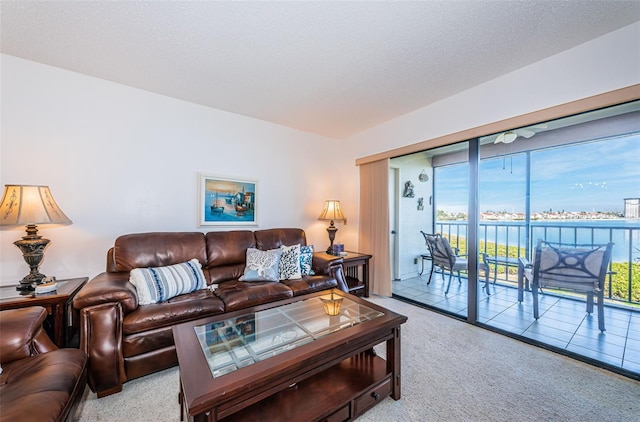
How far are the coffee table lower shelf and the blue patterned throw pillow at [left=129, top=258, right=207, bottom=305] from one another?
1.17m

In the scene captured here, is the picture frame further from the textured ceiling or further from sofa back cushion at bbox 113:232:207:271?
the textured ceiling

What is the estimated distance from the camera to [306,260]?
2994mm

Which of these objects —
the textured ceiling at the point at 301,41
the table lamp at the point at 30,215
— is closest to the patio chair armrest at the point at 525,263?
the textured ceiling at the point at 301,41

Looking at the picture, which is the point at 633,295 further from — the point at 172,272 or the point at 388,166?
the point at 172,272

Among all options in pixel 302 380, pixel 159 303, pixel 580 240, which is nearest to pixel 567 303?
pixel 580 240

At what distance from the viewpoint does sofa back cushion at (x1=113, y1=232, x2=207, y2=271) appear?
2301 millimetres

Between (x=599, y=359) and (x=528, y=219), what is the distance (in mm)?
1196

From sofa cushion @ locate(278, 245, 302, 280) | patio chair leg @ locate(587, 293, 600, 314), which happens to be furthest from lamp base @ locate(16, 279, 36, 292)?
patio chair leg @ locate(587, 293, 600, 314)

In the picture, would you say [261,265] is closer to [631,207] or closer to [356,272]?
[356,272]

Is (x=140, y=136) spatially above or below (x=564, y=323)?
above

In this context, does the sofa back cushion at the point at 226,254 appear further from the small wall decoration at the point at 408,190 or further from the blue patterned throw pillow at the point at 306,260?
the small wall decoration at the point at 408,190

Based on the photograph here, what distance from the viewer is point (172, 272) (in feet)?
7.30

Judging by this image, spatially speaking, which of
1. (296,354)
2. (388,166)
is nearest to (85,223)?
(296,354)

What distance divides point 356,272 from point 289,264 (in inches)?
54.7
